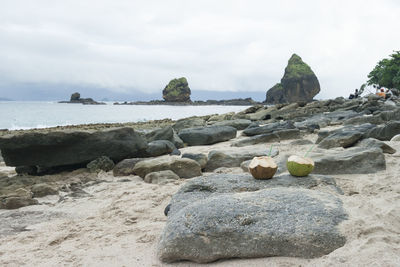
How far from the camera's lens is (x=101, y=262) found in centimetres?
297

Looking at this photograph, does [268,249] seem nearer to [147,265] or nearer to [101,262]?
[147,265]

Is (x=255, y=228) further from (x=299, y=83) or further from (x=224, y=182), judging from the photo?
(x=299, y=83)

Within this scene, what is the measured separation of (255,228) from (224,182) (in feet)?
4.73

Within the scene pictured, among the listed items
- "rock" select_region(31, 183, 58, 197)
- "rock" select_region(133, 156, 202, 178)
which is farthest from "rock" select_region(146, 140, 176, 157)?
"rock" select_region(31, 183, 58, 197)

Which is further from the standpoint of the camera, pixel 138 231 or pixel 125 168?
pixel 125 168

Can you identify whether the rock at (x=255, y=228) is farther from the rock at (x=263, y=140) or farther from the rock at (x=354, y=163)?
the rock at (x=263, y=140)

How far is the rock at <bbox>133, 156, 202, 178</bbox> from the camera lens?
645 centimetres

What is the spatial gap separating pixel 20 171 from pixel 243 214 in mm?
6264

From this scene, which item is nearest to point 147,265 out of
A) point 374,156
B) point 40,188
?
point 40,188

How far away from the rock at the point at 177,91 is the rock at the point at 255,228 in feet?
374

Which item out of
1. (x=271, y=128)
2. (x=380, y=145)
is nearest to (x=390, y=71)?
(x=271, y=128)

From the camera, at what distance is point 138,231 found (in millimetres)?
3686

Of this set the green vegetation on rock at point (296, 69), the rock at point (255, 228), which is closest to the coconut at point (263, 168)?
the rock at point (255, 228)

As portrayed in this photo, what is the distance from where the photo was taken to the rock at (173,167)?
21.1ft
